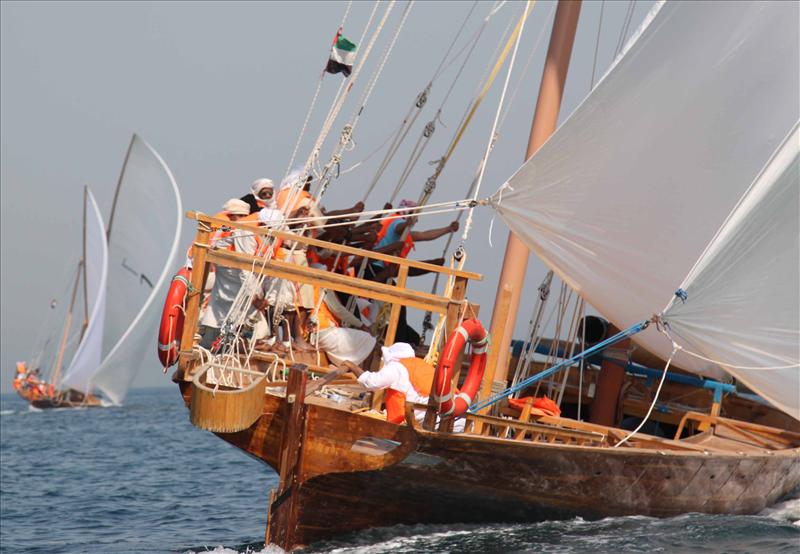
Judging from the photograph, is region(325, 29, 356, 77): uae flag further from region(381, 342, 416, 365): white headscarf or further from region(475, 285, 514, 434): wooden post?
region(381, 342, 416, 365): white headscarf

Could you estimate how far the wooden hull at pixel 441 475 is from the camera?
9023 mm

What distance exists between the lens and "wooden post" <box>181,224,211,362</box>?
30.2 ft

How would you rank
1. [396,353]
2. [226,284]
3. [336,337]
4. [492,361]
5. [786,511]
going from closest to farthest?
[396,353] → [492,361] → [226,284] → [336,337] → [786,511]

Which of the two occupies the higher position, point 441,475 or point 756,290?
point 756,290

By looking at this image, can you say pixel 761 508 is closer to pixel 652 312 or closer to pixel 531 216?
pixel 652 312

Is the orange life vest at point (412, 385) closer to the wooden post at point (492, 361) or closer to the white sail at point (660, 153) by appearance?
the wooden post at point (492, 361)

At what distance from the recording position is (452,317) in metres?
8.90

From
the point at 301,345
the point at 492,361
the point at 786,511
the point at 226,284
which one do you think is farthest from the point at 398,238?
the point at 786,511

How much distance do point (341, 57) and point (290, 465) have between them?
16.7ft

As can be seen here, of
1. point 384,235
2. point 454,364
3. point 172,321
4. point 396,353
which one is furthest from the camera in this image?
point 384,235

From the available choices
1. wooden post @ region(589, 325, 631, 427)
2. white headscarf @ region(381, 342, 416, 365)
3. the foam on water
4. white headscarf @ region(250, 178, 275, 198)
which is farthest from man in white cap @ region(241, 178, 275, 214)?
the foam on water

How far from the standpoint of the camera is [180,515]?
13.9 meters

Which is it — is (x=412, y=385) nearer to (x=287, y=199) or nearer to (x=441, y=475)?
(x=441, y=475)

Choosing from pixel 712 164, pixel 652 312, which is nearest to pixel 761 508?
pixel 652 312
